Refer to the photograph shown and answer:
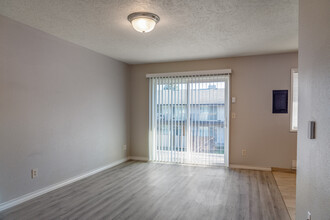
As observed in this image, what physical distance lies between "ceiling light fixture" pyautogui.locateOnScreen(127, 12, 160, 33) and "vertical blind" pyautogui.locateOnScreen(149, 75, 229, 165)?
7.97 ft

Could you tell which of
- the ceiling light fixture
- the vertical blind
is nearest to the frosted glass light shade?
the ceiling light fixture

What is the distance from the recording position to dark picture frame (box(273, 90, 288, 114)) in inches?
177

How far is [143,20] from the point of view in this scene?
272 cm

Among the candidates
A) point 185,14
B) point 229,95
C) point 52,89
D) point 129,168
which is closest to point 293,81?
point 229,95

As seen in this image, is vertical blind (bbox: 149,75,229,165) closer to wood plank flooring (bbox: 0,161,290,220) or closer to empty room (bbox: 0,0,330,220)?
empty room (bbox: 0,0,330,220)

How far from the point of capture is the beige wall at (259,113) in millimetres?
4504

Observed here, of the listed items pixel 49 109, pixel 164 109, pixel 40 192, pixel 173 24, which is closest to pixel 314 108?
pixel 173 24

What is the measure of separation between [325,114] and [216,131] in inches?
138

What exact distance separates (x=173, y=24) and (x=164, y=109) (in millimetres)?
2547

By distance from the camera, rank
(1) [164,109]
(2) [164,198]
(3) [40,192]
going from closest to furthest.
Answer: (2) [164,198], (3) [40,192], (1) [164,109]

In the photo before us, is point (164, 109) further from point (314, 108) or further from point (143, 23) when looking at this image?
point (314, 108)

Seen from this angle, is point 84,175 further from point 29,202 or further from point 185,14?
point 185,14

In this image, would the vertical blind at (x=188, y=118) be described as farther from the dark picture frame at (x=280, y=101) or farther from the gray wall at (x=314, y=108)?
the gray wall at (x=314, y=108)

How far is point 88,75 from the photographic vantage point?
4.27 meters
